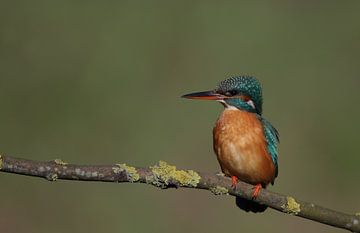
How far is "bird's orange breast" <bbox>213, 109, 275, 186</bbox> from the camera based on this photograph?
4121 mm

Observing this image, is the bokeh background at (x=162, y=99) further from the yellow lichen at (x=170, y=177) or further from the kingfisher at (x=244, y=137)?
the yellow lichen at (x=170, y=177)

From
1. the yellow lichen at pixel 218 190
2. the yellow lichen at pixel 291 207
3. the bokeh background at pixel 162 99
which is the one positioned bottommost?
the yellow lichen at pixel 291 207

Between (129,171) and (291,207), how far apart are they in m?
0.71

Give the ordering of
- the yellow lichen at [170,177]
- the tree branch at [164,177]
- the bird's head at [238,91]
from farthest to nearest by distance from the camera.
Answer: the bird's head at [238,91] < the yellow lichen at [170,177] < the tree branch at [164,177]

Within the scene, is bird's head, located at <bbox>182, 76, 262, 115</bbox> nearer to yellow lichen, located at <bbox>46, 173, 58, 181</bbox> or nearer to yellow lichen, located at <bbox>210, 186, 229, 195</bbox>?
yellow lichen, located at <bbox>210, 186, 229, 195</bbox>

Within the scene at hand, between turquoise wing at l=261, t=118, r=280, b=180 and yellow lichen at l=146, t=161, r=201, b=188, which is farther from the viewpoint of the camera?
turquoise wing at l=261, t=118, r=280, b=180

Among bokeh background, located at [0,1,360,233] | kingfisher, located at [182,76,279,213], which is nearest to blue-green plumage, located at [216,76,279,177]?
kingfisher, located at [182,76,279,213]

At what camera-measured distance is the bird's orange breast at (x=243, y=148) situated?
4121 mm

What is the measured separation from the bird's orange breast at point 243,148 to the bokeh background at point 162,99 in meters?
2.24

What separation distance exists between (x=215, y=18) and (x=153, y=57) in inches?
35.2

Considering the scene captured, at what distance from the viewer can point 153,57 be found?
8.38 meters

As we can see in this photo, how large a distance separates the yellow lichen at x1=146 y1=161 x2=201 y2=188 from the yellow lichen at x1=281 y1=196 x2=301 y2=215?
0.38 metres

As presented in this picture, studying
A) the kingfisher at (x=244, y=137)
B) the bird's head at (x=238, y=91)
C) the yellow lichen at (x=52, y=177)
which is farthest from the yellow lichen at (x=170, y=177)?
the bird's head at (x=238, y=91)

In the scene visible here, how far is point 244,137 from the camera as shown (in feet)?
13.7
